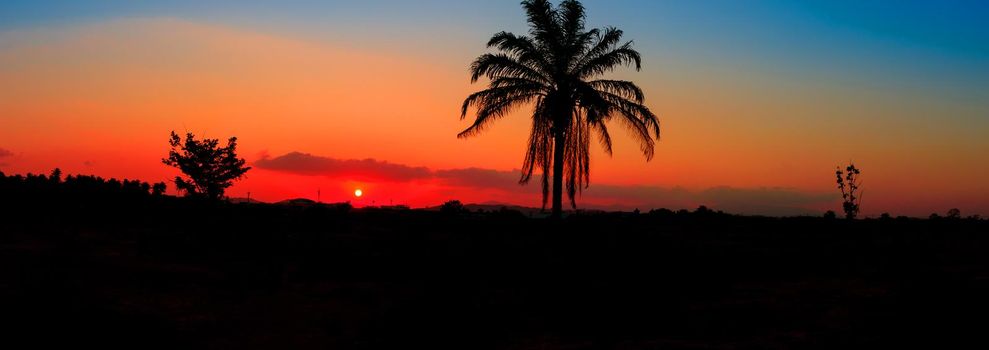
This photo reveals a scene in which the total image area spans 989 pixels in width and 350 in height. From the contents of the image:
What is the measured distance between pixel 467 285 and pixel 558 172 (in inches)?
465

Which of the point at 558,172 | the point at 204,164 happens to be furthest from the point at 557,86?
the point at 204,164

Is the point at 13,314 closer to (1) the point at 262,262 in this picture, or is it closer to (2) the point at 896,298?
(1) the point at 262,262

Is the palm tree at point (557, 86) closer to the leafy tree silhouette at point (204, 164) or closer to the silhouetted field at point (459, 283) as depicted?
the silhouetted field at point (459, 283)

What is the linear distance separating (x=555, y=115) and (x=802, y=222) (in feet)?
33.2

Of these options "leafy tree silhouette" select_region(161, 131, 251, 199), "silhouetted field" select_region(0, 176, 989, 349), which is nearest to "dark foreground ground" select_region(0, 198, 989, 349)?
Result: "silhouetted field" select_region(0, 176, 989, 349)

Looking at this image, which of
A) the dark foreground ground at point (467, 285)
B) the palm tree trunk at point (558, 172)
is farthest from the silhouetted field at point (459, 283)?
the palm tree trunk at point (558, 172)

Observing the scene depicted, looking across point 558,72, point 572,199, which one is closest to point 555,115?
point 558,72

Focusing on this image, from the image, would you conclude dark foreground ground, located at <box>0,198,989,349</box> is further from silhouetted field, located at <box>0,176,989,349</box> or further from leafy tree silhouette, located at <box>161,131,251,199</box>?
leafy tree silhouette, located at <box>161,131,251,199</box>

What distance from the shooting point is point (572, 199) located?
1057 inches

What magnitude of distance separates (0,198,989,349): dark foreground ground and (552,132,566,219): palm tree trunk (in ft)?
10.9

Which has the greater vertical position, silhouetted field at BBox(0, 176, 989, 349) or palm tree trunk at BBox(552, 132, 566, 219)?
palm tree trunk at BBox(552, 132, 566, 219)

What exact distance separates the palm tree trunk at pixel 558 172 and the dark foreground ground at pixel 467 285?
3.34 meters

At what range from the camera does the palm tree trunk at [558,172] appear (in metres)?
25.9

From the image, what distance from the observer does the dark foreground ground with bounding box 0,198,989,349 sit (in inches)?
420
